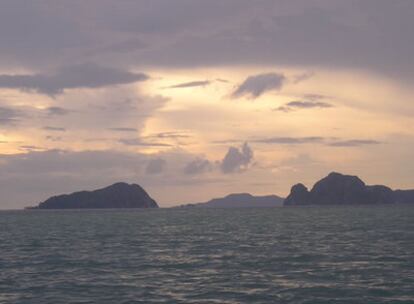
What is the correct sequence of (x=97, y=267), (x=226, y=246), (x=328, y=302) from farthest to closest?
(x=226, y=246)
(x=97, y=267)
(x=328, y=302)

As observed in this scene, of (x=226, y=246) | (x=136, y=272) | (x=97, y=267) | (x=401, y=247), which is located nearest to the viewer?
(x=136, y=272)

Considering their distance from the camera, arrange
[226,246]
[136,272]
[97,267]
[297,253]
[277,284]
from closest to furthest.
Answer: [277,284], [136,272], [97,267], [297,253], [226,246]

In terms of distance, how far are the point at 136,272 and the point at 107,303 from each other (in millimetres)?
12123

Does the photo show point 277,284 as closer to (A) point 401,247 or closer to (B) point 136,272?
(B) point 136,272

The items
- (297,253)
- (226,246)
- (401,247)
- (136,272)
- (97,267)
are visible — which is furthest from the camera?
(226,246)

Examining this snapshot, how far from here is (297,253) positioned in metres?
56.2

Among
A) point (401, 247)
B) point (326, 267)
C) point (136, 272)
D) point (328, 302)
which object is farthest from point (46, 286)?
point (401, 247)

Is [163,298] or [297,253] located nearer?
[163,298]

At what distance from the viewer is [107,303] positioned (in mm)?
32031

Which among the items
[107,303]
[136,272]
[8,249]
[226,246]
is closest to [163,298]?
[107,303]

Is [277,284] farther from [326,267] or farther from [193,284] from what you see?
[326,267]

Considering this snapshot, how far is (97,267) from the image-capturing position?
47.4 metres

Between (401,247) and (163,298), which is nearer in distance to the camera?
(163,298)

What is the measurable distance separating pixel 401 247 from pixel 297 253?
12.5 m
